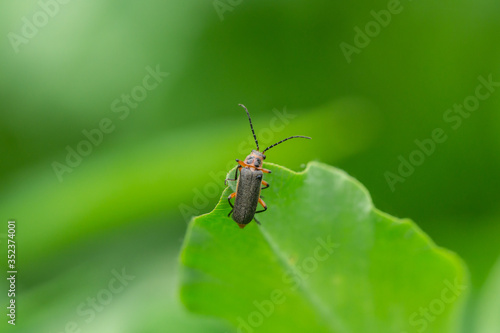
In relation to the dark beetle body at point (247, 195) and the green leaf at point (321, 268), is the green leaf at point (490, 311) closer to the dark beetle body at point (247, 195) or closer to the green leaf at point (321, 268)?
the green leaf at point (321, 268)

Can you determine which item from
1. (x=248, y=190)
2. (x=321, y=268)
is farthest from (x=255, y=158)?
(x=321, y=268)

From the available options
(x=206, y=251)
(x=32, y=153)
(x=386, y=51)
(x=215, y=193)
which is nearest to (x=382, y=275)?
(x=206, y=251)

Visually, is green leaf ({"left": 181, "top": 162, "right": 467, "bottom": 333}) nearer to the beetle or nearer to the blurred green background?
the beetle

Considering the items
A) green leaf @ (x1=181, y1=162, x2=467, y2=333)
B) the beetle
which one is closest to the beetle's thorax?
the beetle

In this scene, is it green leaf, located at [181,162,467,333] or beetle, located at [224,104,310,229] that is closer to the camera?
green leaf, located at [181,162,467,333]

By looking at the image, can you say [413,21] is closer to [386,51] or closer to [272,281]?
[386,51]

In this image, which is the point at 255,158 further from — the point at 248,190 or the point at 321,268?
the point at 321,268

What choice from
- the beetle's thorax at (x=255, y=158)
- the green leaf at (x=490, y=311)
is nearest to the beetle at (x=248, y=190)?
the beetle's thorax at (x=255, y=158)
